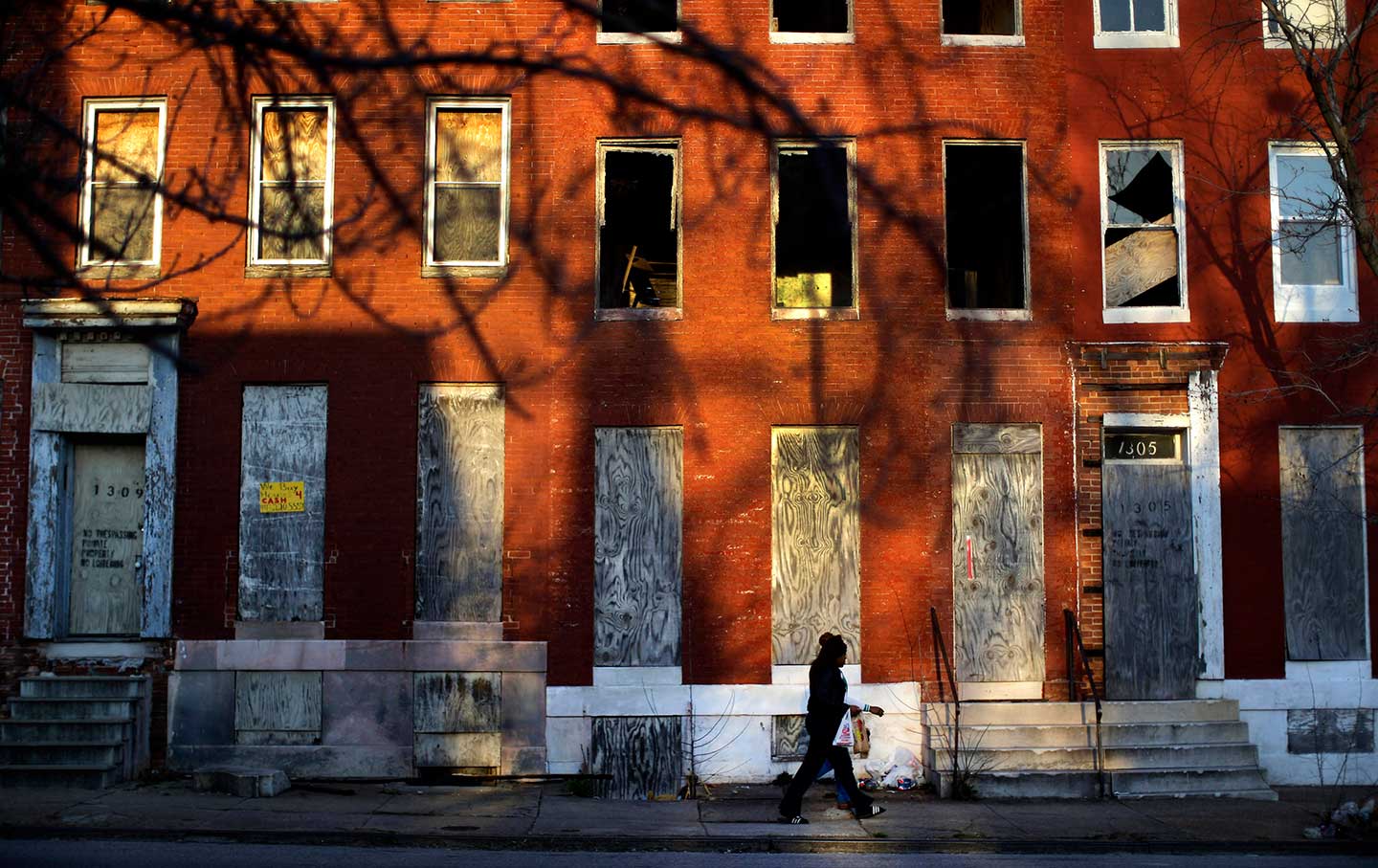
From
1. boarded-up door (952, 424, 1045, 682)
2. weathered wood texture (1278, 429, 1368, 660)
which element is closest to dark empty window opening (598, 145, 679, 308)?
boarded-up door (952, 424, 1045, 682)

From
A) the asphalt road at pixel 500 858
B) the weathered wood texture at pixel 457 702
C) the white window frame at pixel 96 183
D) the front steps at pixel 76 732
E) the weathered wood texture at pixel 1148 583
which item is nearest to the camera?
the asphalt road at pixel 500 858

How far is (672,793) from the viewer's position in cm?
1348

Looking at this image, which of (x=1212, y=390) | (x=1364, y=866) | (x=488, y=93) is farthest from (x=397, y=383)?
(x=1364, y=866)

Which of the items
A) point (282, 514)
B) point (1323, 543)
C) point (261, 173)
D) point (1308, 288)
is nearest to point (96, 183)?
point (261, 173)

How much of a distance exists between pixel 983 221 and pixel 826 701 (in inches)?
242

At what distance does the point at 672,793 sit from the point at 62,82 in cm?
1048

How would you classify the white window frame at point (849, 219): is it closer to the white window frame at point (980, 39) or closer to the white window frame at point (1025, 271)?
the white window frame at point (1025, 271)

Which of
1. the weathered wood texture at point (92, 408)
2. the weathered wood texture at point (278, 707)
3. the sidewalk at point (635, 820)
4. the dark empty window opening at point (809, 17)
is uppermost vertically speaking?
the dark empty window opening at point (809, 17)

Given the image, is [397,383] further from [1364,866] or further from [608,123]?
[1364,866]

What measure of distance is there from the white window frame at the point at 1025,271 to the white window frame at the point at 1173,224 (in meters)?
0.85

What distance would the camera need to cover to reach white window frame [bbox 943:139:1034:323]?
1466cm

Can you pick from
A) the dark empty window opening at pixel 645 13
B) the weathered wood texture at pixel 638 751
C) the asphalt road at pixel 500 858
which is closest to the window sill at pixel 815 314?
the dark empty window opening at pixel 645 13

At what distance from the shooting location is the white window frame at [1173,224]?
1470 centimetres

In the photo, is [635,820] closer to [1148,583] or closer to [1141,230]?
[1148,583]
